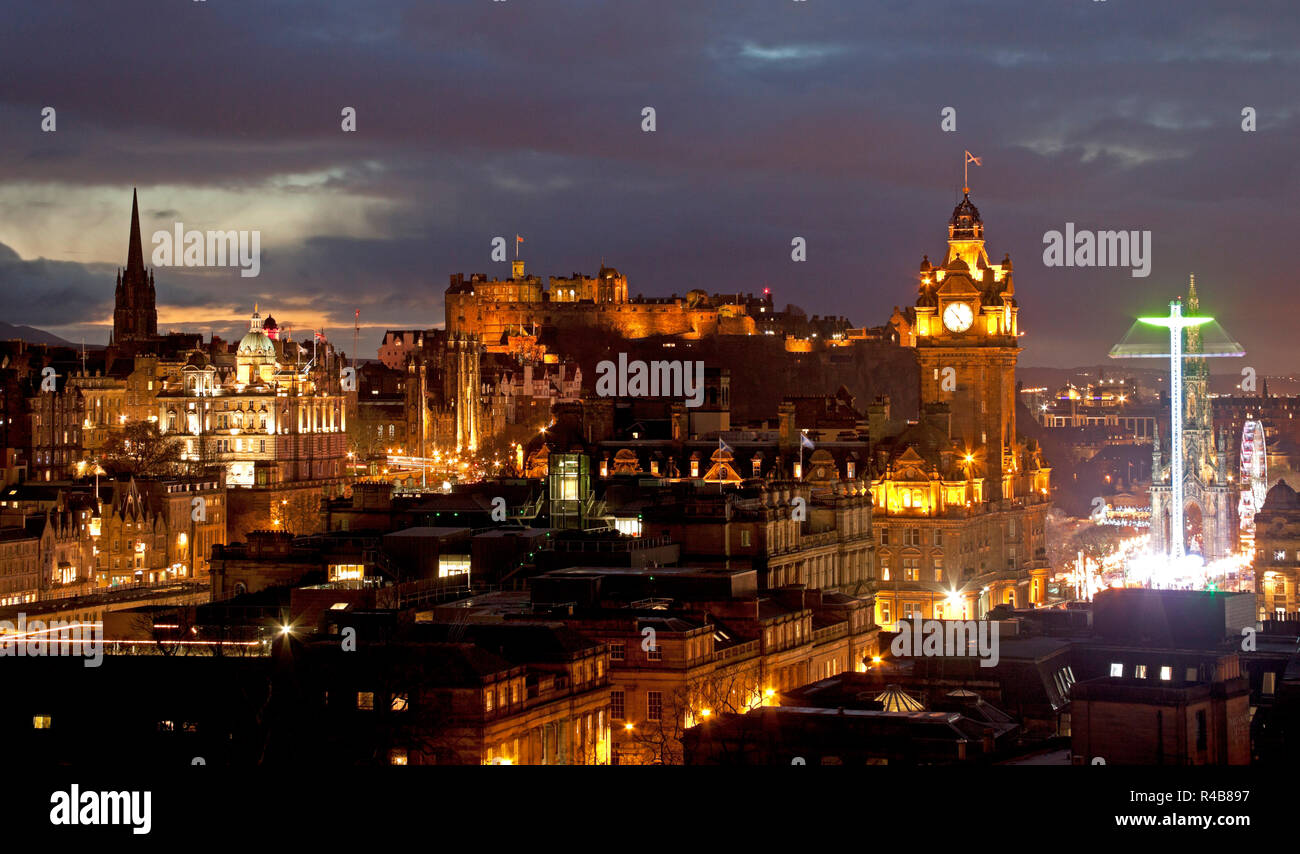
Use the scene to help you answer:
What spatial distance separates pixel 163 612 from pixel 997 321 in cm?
5467

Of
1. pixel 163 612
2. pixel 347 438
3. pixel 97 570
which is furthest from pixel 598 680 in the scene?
pixel 347 438

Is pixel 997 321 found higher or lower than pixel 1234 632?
higher

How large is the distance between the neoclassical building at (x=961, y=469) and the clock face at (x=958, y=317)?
0.05 meters

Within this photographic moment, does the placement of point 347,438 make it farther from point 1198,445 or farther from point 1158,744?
point 1158,744

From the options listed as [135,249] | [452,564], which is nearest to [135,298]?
[135,249]

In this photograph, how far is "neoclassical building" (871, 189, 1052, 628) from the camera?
103750 mm

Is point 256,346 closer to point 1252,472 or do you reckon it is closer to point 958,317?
point 958,317

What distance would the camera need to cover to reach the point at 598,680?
182 feet

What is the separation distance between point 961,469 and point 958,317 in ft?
30.1

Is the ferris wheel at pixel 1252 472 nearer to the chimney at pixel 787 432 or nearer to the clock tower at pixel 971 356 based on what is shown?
the clock tower at pixel 971 356

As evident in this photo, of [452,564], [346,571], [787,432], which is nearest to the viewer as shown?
[346,571]

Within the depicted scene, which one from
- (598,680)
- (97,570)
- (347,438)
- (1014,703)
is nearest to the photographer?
(598,680)

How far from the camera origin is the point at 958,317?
366ft

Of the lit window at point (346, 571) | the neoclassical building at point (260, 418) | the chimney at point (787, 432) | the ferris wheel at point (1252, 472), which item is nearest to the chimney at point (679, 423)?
the chimney at point (787, 432)
